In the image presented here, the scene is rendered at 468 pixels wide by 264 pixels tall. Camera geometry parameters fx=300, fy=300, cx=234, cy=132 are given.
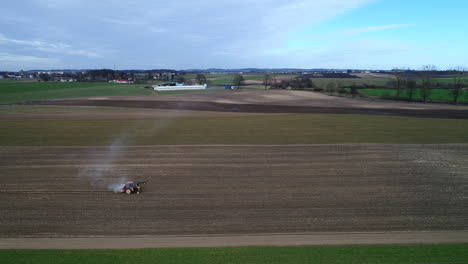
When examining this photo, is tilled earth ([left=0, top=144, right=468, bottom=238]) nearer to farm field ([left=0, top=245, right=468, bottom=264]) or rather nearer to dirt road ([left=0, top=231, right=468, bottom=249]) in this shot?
dirt road ([left=0, top=231, right=468, bottom=249])

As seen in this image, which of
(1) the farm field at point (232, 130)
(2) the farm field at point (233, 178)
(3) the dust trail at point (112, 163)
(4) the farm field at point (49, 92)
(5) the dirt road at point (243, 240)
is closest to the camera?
(5) the dirt road at point (243, 240)

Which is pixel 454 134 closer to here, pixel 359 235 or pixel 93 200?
pixel 359 235

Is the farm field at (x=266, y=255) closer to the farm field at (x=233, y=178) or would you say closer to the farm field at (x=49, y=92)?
the farm field at (x=233, y=178)

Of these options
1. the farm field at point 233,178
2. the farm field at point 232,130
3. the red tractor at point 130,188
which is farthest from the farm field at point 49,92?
the red tractor at point 130,188

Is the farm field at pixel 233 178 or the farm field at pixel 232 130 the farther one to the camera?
the farm field at pixel 232 130

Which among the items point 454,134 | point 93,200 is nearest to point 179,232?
point 93,200

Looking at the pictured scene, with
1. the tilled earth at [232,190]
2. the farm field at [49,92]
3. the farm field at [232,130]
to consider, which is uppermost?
the farm field at [49,92]
